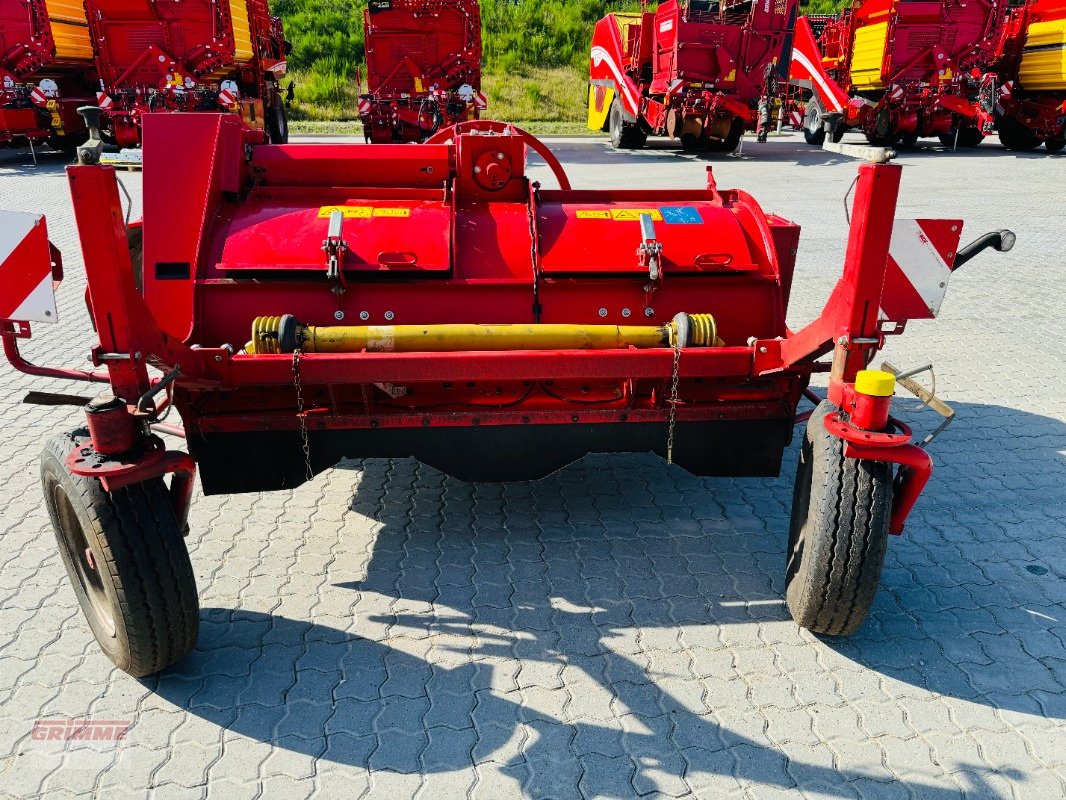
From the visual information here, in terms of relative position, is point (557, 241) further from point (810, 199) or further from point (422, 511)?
point (810, 199)

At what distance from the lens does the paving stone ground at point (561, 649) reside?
2.25m

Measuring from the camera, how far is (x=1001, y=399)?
15.6ft

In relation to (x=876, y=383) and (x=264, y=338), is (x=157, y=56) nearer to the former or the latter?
(x=264, y=338)

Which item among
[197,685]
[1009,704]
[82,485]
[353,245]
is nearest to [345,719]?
[197,685]

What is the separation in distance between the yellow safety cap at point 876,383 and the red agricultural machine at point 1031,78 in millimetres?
14401

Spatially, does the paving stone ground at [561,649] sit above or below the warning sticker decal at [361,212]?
below

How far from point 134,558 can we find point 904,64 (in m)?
15.1

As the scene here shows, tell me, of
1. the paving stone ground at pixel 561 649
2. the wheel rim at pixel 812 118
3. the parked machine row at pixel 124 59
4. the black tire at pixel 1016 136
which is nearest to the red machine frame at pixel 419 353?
the paving stone ground at pixel 561 649

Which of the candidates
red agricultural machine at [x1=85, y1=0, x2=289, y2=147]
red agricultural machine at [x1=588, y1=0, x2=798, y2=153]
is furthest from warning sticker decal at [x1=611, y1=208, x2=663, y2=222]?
red agricultural machine at [x1=588, y1=0, x2=798, y2=153]

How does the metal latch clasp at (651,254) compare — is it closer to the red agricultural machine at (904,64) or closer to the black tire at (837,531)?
the black tire at (837,531)

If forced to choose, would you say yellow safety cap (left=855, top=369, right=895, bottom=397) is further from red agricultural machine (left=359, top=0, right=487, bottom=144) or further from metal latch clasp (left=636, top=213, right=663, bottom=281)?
red agricultural machine (left=359, top=0, right=487, bottom=144)

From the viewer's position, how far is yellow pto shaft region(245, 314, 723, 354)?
2.80 metres

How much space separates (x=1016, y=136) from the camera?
15711mm

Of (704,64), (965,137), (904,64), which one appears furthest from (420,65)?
(965,137)
